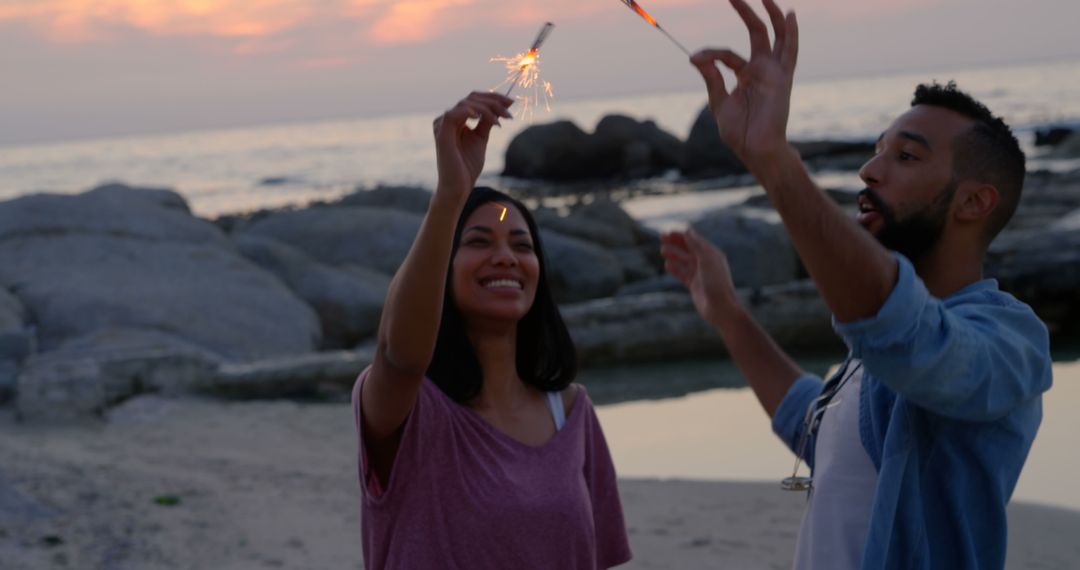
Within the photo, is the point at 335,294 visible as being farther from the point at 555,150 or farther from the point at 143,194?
the point at 555,150

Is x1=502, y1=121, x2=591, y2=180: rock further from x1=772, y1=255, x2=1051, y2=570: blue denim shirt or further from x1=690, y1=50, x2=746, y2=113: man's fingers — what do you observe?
x1=690, y1=50, x2=746, y2=113: man's fingers

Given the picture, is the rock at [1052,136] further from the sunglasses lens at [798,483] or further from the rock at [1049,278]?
the sunglasses lens at [798,483]

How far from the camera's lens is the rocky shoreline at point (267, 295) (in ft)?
33.5

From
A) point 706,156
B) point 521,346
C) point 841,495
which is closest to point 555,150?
point 706,156

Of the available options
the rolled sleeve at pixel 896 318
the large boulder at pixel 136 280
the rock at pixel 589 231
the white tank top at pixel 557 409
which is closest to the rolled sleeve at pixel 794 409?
the white tank top at pixel 557 409

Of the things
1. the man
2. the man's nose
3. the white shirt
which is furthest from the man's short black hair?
the white shirt

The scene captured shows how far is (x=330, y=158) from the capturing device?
234 feet

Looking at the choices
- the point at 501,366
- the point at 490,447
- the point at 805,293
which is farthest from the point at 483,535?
the point at 805,293

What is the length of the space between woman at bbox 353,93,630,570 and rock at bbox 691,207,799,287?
12206 millimetres

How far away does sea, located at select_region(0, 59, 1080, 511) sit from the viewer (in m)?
8.42

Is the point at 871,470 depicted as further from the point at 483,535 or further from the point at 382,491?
the point at 382,491

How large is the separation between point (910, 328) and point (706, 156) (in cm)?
3762

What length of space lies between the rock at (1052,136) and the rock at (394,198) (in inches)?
1140

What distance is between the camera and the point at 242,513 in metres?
6.86
